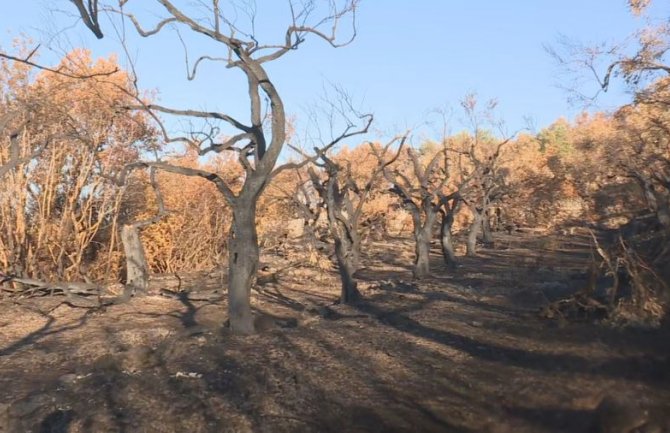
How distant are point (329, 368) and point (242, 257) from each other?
84.0 inches

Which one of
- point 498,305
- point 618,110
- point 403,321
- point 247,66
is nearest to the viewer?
point 247,66

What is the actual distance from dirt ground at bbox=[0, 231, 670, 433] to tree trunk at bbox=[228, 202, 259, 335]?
1.72 ft

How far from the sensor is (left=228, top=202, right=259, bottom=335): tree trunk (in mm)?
8062

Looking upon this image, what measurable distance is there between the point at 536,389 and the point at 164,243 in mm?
14178

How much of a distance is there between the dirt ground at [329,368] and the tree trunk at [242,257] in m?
0.53

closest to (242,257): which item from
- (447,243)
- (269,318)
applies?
(269,318)

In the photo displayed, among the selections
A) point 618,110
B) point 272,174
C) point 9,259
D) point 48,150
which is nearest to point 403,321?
point 272,174

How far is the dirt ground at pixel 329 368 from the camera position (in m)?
5.45

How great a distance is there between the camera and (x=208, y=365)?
7016 millimetres

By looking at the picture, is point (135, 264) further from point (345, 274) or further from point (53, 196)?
point (345, 274)

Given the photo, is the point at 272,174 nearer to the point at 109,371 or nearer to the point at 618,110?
the point at 109,371

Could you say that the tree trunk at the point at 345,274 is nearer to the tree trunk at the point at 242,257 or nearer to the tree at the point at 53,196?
the tree trunk at the point at 242,257

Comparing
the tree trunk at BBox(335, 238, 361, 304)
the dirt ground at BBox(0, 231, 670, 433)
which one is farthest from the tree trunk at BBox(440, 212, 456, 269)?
the tree trunk at BBox(335, 238, 361, 304)

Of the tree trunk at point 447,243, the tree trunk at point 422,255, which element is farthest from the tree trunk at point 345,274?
the tree trunk at point 447,243
